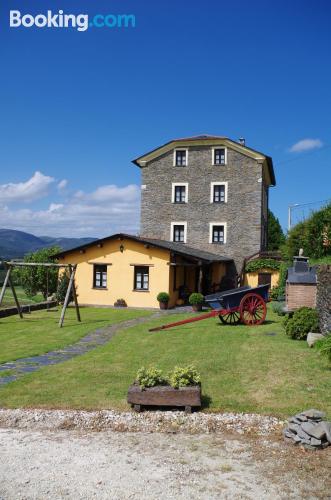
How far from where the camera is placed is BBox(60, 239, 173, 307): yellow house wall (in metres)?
24.1

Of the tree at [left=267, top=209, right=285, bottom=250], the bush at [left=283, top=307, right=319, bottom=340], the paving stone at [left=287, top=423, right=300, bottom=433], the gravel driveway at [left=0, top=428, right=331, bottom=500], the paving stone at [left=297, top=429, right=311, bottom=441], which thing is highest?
the tree at [left=267, top=209, right=285, bottom=250]

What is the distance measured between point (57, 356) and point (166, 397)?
203 inches

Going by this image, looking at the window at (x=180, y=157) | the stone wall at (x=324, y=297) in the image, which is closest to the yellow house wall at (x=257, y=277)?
the window at (x=180, y=157)

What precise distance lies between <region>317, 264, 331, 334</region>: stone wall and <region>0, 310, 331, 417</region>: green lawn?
2.46ft

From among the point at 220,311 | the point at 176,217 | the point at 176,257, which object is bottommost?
the point at 220,311

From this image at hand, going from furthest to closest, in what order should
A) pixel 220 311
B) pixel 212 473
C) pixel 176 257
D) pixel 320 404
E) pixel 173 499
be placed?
1. pixel 176 257
2. pixel 220 311
3. pixel 320 404
4. pixel 212 473
5. pixel 173 499

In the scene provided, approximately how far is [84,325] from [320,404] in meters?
11.7

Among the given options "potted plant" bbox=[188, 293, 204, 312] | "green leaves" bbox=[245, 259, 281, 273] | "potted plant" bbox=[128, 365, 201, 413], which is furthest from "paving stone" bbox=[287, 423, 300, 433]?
"green leaves" bbox=[245, 259, 281, 273]

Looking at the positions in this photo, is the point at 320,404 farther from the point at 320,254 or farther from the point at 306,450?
the point at 320,254

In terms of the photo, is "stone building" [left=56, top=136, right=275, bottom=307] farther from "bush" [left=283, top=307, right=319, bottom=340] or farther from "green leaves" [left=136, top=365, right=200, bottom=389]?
"green leaves" [left=136, top=365, right=200, bottom=389]

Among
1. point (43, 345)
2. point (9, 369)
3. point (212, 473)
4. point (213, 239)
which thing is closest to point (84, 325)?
point (43, 345)

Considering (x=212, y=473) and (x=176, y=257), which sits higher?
(x=176, y=257)

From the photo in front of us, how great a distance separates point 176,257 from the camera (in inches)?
981

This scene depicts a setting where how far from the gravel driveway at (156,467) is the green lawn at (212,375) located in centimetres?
114
